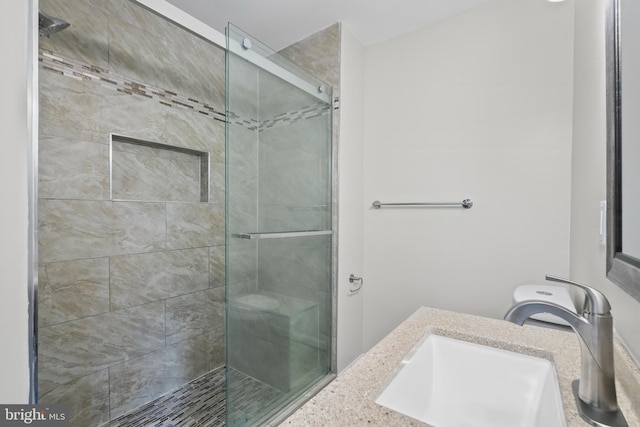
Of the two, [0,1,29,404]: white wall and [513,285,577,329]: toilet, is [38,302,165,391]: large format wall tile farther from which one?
[513,285,577,329]: toilet

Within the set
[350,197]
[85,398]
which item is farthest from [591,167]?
[85,398]

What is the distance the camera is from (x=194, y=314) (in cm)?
208

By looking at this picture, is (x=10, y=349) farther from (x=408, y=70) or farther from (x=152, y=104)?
(x=408, y=70)

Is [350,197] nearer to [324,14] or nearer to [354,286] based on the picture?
[354,286]

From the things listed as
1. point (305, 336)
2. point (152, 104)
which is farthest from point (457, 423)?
point (152, 104)

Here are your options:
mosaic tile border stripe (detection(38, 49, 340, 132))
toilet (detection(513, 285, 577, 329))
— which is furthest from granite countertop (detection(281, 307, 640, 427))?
mosaic tile border stripe (detection(38, 49, 340, 132))

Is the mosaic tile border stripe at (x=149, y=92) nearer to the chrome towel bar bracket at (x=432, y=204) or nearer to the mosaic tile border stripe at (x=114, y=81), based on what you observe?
the mosaic tile border stripe at (x=114, y=81)

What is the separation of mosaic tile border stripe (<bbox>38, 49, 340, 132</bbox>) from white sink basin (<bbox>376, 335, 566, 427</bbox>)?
47.2 inches

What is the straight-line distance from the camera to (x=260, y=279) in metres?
1.50

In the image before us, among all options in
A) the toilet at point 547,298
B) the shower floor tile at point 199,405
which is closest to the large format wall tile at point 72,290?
the shower floor tile at point 199,405

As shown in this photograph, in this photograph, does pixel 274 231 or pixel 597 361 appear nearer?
pixel 597 361

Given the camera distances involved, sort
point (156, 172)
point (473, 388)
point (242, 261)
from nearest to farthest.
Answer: point (473, 388)
point (242, 261)
point (156, 172)

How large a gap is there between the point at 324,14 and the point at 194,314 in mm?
2215

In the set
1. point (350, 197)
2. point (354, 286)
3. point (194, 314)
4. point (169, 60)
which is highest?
point (169, 60)
